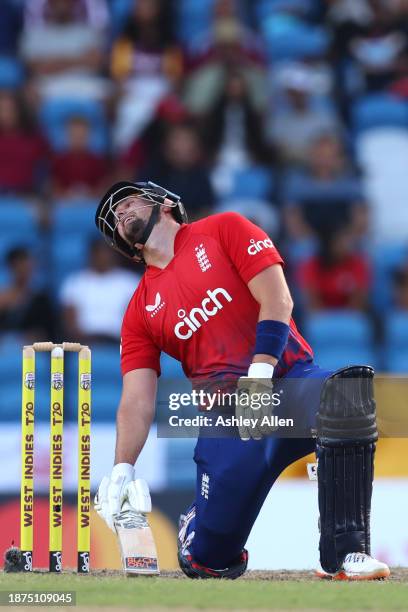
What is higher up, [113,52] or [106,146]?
[113,52]

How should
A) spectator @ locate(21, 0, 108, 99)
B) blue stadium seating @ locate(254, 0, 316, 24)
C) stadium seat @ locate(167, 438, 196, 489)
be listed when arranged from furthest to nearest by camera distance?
1. blue stadium seating @ locate(254, 0, 316, 24)
2. spectator @ locate(21, 0, 108, 99)
3. stadium seat @ locate(167, 438, 196, 489)

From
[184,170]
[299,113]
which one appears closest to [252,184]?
[184,170]

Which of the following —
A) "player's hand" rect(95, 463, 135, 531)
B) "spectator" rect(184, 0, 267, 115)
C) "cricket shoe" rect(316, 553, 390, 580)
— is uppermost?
"spectator" rect(184, 0, 267, 115)

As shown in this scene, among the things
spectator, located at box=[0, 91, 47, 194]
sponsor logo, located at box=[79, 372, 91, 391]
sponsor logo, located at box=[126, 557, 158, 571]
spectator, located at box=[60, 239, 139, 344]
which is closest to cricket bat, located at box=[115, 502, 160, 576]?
sponsor logo, located at box=[126, 557, 158, 571]

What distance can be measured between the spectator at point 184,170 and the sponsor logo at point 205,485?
4192mm

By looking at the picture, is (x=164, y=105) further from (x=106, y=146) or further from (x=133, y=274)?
(x=133, y=274)

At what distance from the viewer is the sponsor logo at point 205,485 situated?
195 inches

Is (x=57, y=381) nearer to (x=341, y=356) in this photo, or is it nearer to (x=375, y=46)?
(x=341, y=356)

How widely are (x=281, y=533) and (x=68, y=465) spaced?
107 centimetres

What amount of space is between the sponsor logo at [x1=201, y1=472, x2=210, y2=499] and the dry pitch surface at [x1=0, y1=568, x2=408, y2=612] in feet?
1.05

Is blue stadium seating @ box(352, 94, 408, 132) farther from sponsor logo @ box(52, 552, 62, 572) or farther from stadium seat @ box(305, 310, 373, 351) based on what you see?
sponsor logo @ box(52, 552, 62, 572)

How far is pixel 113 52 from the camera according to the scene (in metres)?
10.2

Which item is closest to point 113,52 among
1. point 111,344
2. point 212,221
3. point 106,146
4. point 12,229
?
point 106,146

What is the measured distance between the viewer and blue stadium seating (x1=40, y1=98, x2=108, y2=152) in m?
9.77
